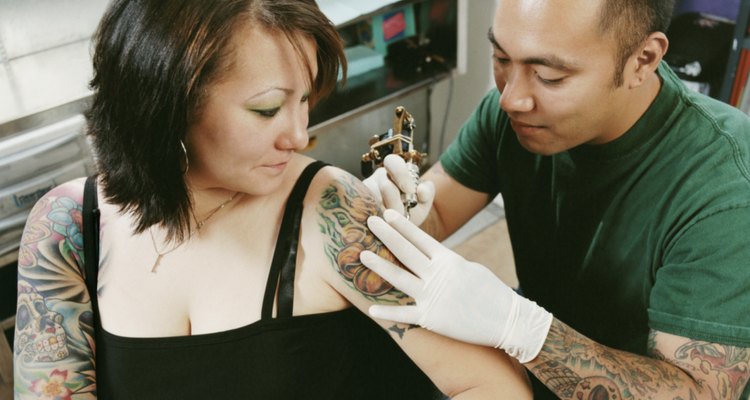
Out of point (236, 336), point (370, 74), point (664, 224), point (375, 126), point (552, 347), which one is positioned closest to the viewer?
point (236, 336)

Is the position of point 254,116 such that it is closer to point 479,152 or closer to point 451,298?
point 451,298

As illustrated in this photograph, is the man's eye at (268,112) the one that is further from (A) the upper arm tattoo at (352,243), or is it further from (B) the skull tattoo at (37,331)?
(B) the skull tattoo at (37,331)

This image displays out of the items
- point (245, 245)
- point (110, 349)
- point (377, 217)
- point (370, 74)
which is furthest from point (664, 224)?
point (370, 74)

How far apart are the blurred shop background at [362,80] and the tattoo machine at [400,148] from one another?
24.5 inches

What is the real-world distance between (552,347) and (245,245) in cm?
58

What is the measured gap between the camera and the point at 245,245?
1.09 m

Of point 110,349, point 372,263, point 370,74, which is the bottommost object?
point 370,74

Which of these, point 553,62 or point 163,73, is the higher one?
point 163,73

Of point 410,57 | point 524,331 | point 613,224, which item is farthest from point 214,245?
point 410,57

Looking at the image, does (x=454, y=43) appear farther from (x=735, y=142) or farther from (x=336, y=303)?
(x=336, y=303)

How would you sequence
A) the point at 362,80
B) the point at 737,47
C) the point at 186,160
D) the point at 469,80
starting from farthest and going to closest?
the point at 469,80 < the point at 362,80 < the point at 737,47 < the point at 186,160

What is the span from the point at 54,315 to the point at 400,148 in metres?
0.71

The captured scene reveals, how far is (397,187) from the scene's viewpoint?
1324 mm

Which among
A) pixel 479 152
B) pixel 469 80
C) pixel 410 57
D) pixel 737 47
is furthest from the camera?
pixel 469 80
